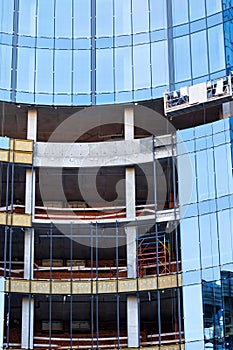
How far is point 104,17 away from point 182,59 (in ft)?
22.8

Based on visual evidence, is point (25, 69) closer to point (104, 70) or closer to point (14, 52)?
point (14, 52)

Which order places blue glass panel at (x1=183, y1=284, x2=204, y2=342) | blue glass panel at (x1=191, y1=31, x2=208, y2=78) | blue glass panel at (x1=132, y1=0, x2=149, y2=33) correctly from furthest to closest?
blue glass panel at (x1=132, y1=0, x2=149, y2=33) → blue glass panel at (x1=191, y1=31, x2=208, y2=78) → blue glass panel at (x1=183, y1=284, x2=204, y2=342)

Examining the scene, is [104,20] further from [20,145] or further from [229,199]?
[229,199]

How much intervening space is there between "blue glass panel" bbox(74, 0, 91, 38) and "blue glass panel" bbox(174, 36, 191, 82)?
662cm

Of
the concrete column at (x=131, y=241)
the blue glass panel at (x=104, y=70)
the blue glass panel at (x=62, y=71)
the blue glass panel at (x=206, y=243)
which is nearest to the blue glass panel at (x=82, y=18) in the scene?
the blue glass panel at (x=62, y=71)

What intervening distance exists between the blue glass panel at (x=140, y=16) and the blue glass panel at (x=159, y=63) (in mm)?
1699

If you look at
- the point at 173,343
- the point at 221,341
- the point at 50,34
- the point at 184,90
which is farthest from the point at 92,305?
the point at 50,34

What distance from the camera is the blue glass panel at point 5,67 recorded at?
59938mm

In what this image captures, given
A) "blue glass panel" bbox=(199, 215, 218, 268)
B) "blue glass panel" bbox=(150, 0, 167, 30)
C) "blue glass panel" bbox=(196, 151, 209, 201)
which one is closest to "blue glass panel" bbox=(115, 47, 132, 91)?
"blue glass panel" bbox=(150, 0, 167, 30)

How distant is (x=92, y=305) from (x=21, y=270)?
514 centimetres

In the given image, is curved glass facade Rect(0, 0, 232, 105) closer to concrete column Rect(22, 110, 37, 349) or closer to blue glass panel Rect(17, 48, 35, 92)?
blue glass panel Rect(17, 48, 35, 92)

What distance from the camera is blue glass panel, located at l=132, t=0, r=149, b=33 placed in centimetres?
6119

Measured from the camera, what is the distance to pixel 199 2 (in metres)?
59.2

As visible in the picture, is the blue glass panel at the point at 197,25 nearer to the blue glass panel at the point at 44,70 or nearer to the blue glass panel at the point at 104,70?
the blue glass panel at the point at 104,70
